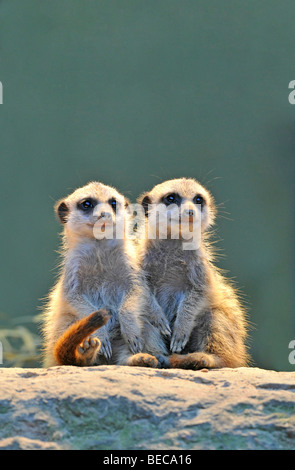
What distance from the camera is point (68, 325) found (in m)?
2.75

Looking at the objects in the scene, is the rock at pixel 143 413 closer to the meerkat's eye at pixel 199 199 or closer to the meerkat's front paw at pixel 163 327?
the meerkat's front paw at pixel 163 327

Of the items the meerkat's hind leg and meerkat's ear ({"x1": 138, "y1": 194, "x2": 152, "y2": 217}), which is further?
meerkat's ear ({"x1": 138, "y1": 194, "x2": 152, "y2": 217})

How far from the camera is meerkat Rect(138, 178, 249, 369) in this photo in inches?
109

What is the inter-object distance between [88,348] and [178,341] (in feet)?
1.52

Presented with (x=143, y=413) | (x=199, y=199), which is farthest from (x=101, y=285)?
(x=143, y=413)

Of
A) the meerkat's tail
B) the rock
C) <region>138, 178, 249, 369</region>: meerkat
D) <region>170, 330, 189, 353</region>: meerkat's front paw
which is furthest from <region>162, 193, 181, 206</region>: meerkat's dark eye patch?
the rock

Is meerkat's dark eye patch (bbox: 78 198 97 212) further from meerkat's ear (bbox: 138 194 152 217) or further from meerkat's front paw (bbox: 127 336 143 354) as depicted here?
meerkat's front paw (bbox: 127 336 143 354)

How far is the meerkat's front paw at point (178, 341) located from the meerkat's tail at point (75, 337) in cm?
43

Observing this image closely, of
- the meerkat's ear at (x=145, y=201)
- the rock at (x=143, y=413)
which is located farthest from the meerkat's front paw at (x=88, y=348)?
the meerkat's ear at (x=145, y=201)

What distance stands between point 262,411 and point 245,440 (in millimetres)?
144

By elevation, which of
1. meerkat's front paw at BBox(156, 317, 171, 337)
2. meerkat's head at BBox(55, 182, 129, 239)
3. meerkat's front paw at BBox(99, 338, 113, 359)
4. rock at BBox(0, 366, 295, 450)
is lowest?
rock at BBox(0, 366, 295, 450)

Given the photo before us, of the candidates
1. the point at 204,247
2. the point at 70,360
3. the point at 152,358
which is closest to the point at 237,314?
the point at 204,247
